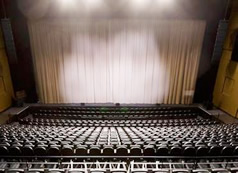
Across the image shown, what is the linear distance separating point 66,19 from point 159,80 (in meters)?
7.59

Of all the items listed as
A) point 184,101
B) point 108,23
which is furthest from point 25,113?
point 184,101

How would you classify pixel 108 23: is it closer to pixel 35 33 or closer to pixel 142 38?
pixel 142 38

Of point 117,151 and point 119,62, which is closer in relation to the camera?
point 117,151

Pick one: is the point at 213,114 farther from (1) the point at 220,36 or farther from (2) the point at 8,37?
(2) the point at 8,37

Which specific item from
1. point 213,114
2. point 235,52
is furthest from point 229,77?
point 213,114

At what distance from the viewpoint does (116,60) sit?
13.8m

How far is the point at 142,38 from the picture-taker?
1338cm

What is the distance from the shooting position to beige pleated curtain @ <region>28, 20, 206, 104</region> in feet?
42.6

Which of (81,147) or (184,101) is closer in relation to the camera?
(81,147)

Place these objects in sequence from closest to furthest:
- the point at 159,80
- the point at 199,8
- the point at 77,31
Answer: the point at 199,8 < the point at 77,31 < the point at 159,80

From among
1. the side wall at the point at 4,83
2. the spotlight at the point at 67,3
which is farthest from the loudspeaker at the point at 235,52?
the side wall at the point at 4,83

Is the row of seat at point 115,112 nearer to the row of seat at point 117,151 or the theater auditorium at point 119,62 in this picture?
the theater auditorium at point 119,62

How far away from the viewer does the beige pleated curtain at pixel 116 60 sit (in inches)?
511

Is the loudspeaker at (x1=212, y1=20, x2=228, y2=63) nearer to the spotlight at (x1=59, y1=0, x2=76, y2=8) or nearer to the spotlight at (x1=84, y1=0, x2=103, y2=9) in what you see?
the spotlight at (x1=84, y1=0, x2=103, y2=9)
